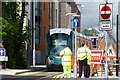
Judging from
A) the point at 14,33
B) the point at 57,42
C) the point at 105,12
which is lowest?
the point at 57,42

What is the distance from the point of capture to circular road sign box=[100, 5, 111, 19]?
18.2 metres

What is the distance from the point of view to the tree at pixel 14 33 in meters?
37.2

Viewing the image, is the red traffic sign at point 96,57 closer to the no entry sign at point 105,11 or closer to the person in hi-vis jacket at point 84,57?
the person in hi-vis jacket at point 84,57

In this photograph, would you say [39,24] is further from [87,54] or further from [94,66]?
[87,54]

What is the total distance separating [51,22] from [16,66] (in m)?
27.3

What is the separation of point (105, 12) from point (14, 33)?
68.2 feet

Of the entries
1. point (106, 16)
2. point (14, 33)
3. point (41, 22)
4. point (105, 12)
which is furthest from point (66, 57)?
point (41, 22)

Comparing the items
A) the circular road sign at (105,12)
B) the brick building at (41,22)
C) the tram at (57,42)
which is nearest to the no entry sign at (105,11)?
the circular road sign at (105,12)

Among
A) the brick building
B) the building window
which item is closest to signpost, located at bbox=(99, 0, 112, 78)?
the brick building

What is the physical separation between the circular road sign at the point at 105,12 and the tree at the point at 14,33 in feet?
63.3

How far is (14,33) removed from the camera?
3806 centimetres

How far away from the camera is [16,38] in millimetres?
38844

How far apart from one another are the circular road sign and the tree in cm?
1931

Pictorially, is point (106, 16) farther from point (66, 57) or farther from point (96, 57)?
point (96, 57)
